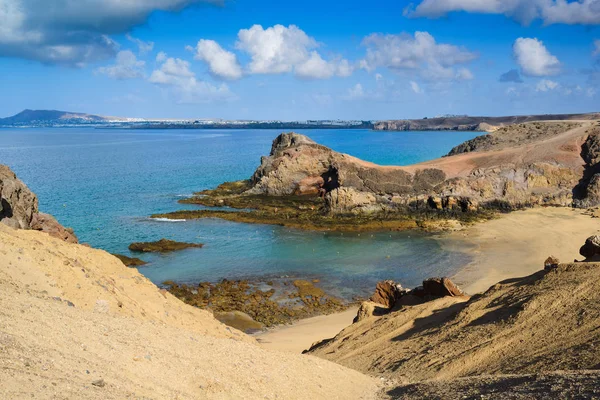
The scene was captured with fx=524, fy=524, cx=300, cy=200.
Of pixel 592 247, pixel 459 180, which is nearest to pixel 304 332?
pixel 592 247

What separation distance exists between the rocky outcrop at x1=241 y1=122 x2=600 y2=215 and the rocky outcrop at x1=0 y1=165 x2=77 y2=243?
29443 millimetres

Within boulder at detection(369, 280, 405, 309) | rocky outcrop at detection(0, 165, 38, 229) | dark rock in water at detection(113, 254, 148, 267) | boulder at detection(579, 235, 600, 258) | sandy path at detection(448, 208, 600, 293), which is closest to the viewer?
boulder at detection(579, 235, 600, 258)

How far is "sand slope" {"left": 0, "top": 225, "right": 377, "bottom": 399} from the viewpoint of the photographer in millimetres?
7812

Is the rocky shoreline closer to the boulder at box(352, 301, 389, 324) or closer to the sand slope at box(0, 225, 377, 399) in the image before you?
the boulder at box(352, 301, 389, 324)

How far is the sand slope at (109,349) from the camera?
308 inches

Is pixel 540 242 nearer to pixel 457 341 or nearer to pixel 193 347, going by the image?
pixel 457 341

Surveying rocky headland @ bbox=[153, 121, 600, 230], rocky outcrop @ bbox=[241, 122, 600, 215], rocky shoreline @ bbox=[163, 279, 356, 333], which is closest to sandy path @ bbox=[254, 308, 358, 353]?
rocky shoreline @ bbox=[163, 279, 356, 333]

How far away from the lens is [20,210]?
23062mm

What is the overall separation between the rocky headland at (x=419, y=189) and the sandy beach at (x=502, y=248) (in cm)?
324

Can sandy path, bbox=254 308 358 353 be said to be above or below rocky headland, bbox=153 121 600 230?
below

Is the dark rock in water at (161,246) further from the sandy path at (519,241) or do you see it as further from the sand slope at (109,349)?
the sand slope at (109,349)

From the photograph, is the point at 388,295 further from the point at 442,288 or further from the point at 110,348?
the point at 110,348

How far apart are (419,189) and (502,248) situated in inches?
619

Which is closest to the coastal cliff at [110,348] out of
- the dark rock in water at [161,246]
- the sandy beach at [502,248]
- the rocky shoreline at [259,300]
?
the sandy beach at [502,248]
